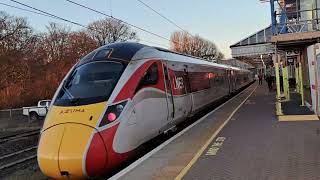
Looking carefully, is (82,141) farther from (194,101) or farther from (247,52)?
(247,52)

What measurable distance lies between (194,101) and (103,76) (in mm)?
7192

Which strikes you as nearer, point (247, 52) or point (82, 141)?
point (82, 141)

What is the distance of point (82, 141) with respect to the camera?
31.1ft

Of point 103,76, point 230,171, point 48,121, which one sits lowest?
point 230,171

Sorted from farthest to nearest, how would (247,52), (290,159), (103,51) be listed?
(247,52) → (103,51) → (290,159)

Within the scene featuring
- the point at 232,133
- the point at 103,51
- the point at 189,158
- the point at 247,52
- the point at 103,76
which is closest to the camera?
the point at 189,158

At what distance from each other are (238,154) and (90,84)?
3717 millimetres

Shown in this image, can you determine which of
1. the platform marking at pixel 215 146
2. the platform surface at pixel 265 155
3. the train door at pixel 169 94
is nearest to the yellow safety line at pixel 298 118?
the platform surface at pixel 265 155

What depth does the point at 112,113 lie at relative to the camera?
10.2 meters

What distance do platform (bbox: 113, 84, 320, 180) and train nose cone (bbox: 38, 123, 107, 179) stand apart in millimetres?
849

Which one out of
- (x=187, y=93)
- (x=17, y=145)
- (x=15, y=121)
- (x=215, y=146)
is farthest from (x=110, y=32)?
(x=215, y=146)

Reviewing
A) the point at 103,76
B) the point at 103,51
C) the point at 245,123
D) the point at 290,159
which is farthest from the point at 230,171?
the point at 245,123

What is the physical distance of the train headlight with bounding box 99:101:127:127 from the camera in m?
10.0

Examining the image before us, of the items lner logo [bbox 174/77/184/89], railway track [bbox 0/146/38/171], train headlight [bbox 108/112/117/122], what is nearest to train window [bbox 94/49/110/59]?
train headlight [bbox 108/112/117/122]
